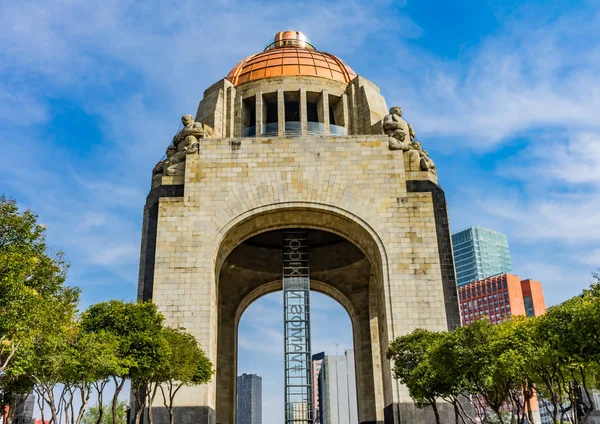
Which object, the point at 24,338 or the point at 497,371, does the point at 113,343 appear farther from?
the point at 497,371

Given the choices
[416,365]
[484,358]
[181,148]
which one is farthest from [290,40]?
[484,358]

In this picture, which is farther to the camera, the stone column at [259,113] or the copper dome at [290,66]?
the copper dome at [290,66]

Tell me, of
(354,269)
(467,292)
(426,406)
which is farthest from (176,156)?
(467,292)

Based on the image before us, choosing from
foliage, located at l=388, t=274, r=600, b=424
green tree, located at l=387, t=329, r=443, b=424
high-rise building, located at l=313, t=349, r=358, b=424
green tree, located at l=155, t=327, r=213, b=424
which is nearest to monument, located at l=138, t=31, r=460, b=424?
green tree, located at l=155, t=327, r=213, b=424

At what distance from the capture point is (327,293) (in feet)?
110

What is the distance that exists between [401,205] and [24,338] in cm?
1529

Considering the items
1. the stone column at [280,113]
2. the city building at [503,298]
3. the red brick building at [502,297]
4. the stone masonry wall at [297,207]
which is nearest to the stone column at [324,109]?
the stone column at [280,113]

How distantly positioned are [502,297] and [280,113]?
93.0m

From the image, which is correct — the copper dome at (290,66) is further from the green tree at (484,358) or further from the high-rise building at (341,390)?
the high-rise building at (341,390)

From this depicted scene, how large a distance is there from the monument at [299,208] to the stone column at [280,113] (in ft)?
0.24

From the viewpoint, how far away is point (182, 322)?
2186 centimetres

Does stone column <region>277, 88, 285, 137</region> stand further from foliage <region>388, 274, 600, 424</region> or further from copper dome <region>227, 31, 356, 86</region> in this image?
foliage <region>388, 274, 600, 424</region>

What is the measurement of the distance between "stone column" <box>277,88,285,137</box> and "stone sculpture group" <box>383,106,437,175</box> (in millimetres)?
5158

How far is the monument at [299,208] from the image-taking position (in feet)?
73.1
